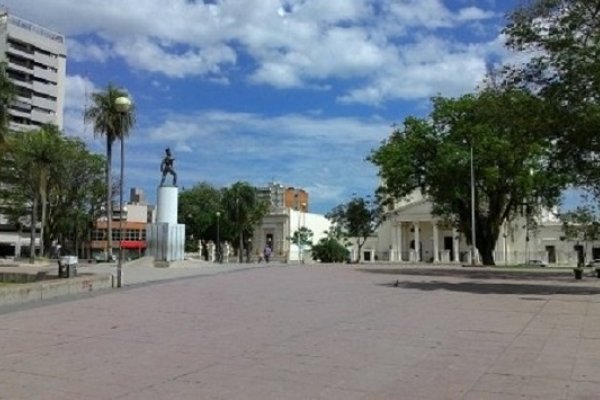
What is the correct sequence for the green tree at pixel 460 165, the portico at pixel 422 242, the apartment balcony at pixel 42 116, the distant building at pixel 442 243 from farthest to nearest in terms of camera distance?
the apartment balcony at pixel 42 116, the portico at pixel 422 242, the distant building at pixel 442 243, the green tree at pixel 460 165

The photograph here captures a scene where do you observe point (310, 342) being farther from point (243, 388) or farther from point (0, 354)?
point (0, 354)

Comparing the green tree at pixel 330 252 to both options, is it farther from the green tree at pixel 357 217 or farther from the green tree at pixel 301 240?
the green tree at pixel 301 240

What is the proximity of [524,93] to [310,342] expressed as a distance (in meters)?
16.9

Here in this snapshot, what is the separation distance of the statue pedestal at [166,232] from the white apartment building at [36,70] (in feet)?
254

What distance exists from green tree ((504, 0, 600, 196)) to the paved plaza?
7.69 metres

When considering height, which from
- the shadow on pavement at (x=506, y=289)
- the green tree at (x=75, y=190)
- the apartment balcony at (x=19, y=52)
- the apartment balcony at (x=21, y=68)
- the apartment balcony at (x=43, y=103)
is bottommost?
the shadow on pavement at (x=506, y=289)

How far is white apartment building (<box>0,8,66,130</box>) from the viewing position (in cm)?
11025

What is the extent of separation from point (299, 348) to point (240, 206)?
76469mm

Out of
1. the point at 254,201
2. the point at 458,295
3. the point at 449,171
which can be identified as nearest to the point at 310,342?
the point at 458,295

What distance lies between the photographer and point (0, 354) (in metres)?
9.42

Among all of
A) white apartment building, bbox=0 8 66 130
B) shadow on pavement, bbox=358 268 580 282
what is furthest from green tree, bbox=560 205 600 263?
white apartment building, bbox=0 8 66 130

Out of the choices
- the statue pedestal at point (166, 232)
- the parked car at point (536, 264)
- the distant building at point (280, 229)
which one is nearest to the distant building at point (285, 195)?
the distant building at point (280, 229)

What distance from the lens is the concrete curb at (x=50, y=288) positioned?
15758mm

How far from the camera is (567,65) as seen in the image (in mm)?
22438
